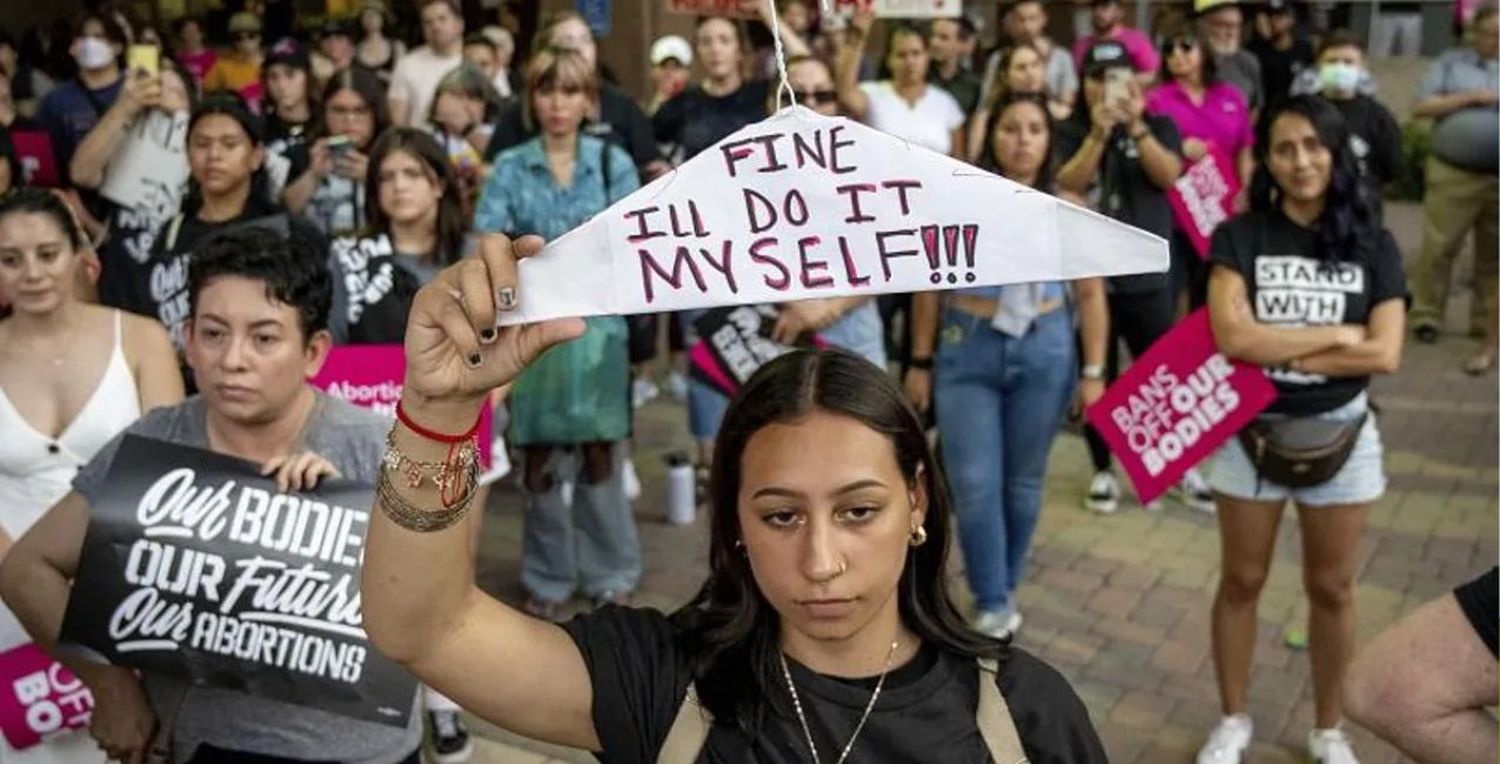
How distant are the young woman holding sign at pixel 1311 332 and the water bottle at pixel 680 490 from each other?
8.67ft

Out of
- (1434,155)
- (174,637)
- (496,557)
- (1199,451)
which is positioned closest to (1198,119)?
(1434,155)

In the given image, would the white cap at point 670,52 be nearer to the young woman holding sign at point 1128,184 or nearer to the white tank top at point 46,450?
the young woman holding sign at point 1128,184

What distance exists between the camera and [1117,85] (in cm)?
532

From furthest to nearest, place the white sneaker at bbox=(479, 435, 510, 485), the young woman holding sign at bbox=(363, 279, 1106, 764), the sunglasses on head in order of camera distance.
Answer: the sunglasses on head
the white sneaker at bbox=(479, 435, 510, 485)
the young woman holding sign at bbox=(363, 279, 1106, 764)

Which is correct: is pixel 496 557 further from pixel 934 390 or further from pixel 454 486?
pixel 454 486

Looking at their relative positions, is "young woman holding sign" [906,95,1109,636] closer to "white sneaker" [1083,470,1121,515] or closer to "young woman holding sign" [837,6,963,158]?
"white sneaker" [1083,470,1121,515]

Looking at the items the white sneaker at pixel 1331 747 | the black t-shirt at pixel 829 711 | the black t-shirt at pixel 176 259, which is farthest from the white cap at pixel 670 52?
the black t-shirt at pixel 829 711

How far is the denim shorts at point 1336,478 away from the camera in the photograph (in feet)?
12.2

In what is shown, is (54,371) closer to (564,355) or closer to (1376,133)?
(564,355)

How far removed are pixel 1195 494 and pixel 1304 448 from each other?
254 cm

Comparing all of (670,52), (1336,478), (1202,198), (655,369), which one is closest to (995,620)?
(1336,478)

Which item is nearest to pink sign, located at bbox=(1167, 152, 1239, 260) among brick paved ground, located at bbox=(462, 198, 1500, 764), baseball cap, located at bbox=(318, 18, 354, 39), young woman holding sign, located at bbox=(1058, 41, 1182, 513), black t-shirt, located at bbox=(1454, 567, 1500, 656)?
young woman holding sign, located at bbox=(1058, 41, 1182, 513)

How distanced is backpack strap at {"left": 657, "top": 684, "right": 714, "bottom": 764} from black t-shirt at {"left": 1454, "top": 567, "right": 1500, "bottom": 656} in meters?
1.07

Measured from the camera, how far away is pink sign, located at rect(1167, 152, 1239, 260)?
6.12 metres
